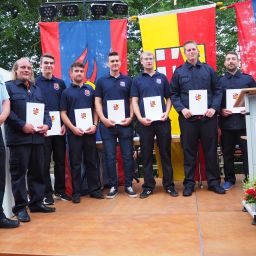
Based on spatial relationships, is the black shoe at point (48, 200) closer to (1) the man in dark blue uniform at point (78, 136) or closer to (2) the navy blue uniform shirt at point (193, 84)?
(1) the man in dark blue uniform at point (78, 136)

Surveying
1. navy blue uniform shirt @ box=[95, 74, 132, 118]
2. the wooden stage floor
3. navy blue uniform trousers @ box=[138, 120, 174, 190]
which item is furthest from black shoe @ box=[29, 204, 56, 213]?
navy blue uniform shirt @ box=[95, 74, 132, 118]

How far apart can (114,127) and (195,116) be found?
3.33ft

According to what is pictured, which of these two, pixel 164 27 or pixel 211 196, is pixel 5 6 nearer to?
pixel 164 27

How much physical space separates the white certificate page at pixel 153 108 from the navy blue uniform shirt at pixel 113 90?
29 cm

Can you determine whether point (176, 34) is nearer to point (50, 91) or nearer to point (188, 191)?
point (50, 91)

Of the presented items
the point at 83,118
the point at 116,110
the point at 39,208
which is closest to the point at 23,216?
the point at 39,208

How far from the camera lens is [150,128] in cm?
483

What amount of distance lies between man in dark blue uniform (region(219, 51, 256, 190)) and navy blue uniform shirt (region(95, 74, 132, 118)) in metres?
1.20

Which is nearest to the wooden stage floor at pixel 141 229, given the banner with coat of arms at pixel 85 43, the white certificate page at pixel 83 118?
the white certificate page at pixel 83 118

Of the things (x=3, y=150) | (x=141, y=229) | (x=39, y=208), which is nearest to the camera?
(x=141, y=229)

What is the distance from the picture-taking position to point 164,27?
5926mm

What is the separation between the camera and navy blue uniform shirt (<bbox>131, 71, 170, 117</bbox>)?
16.0 feet

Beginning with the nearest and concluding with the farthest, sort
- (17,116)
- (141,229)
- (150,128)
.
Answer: (141,229) → (17,116) → (150,128)

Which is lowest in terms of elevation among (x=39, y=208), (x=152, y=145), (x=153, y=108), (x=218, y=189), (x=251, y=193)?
(x=218, y=189)
